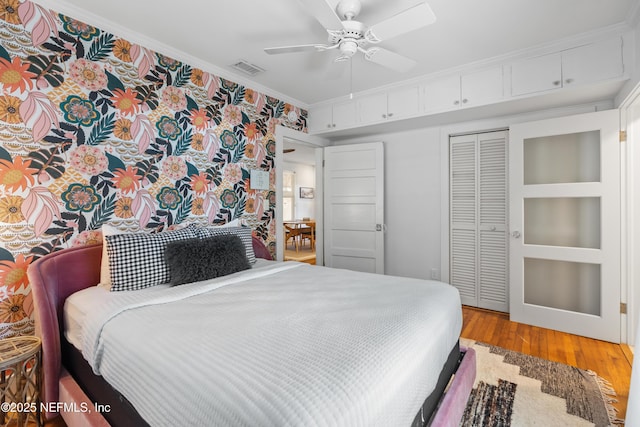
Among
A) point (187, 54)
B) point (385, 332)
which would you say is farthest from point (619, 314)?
point (187, 54)

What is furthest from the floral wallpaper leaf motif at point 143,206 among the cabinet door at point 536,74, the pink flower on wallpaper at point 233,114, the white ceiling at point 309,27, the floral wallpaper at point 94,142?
the cabinet door at point 536,74

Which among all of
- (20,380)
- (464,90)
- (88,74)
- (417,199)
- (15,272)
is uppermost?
(464,90)

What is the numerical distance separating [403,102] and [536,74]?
1.18m

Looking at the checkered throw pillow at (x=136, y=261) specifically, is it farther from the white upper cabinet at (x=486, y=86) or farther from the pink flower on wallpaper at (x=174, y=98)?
the white upper cabinet at (x=486, y=86)

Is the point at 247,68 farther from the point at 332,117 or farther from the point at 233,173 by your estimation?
the point at 332,117

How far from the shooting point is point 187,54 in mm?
2635

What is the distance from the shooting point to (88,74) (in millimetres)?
2086

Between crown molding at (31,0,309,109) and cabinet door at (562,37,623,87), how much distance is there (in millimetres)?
2741

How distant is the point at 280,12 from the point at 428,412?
2.49 m

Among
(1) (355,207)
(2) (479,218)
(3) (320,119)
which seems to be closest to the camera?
(2) (479,218)

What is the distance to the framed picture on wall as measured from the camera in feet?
29.9

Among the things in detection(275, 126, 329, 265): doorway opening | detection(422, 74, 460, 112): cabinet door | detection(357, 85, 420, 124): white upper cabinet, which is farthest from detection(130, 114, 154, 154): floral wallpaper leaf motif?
detection(422, 74, 460, 112): cabinet door

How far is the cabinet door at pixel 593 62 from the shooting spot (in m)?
2.26

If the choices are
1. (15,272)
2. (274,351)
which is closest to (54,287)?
(15,272)
